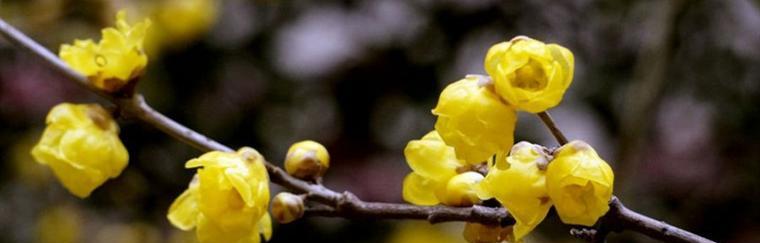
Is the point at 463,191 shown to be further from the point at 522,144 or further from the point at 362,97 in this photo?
the point at 362,97

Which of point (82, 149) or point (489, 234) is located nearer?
point (489, 234)

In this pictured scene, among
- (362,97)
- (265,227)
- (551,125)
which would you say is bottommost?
(362,97)

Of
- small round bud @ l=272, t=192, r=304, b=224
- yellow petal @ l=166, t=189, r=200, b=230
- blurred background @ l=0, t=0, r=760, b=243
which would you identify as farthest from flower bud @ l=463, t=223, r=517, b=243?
blurred background @ l=0, t=0, r=760, b=243

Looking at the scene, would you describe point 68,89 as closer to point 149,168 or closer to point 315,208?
point 149,168

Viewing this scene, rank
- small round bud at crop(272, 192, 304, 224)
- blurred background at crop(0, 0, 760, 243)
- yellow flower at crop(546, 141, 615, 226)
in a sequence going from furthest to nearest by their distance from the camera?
blurred background at crop(0, 0, 760, 243) → small round bud at crop(272, 192, 304, 224) → yellow flower at crop(546, 141, 615, 226)

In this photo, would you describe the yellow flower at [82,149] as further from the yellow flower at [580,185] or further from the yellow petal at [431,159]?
the yellow flower at [580,185]

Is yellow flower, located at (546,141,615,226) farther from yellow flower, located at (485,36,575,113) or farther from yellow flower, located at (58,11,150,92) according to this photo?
yellow flower, located at (58,11,150,92)

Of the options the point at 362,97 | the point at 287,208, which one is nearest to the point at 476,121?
the point at 287,208
